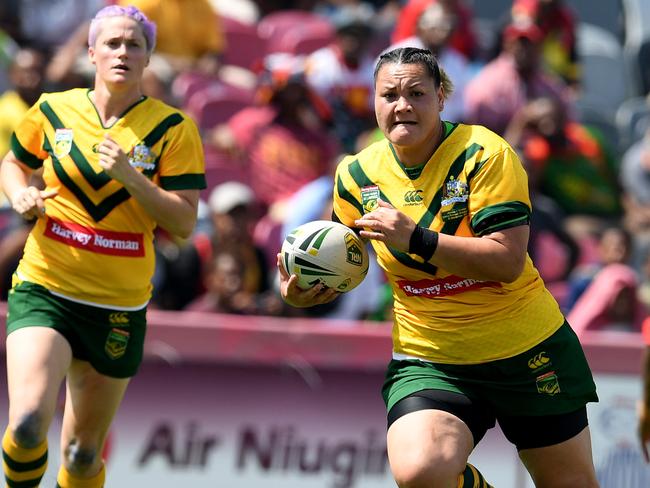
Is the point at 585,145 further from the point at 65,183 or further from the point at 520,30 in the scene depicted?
the point at 65,183

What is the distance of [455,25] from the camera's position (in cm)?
1084

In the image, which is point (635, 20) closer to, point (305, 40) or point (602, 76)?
point (602, 76)

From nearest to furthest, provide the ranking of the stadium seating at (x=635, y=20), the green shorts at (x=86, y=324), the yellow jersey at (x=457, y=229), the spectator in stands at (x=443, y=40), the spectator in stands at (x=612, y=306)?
the yellow jersey at (x=457, y=229), the green shorts at (x=86, y=324), the spectator in stands at (x=612, y=306), the spectator in stands at (x=443, y=40), the stadium seating at (x=635, y=20)

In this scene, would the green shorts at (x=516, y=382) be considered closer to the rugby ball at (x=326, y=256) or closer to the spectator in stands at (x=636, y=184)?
the rugby ball at (x=326, y=256)

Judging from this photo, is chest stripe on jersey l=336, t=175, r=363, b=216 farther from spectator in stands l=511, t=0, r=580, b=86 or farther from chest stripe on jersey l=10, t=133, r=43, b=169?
spectator in stands l=511, t=0, r=580, b=86

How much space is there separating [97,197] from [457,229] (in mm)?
1804

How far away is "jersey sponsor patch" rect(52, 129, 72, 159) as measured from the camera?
224 inches

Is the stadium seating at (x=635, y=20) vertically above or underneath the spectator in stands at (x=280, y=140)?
above

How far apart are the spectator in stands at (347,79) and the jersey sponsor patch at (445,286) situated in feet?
18.3

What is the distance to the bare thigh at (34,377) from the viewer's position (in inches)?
209

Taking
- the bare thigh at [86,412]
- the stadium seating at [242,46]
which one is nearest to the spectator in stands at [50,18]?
the stadium seating at [242,46]

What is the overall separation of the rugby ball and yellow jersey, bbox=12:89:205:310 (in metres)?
0.96

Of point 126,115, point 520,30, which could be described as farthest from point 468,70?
point 126,115

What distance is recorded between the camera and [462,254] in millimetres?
4531
